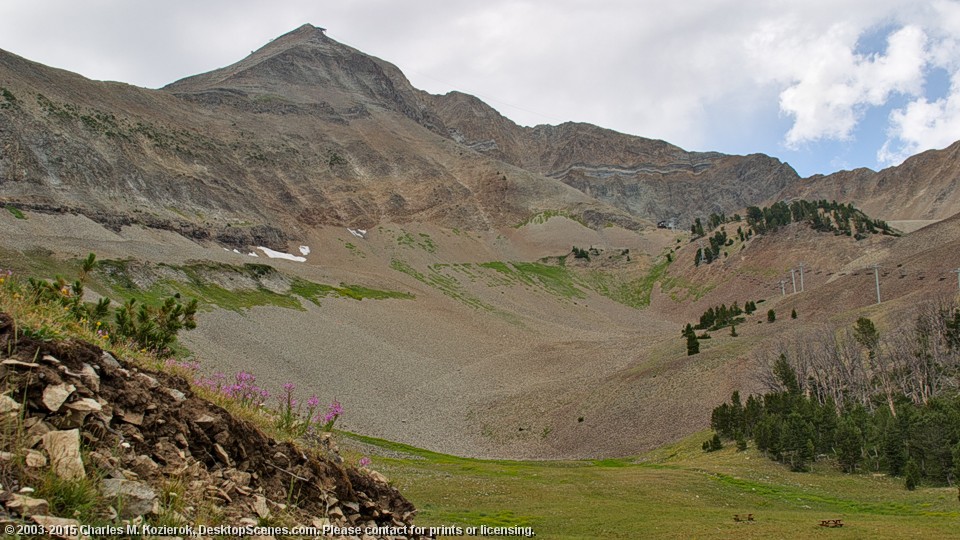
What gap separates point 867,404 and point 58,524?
44643 mm

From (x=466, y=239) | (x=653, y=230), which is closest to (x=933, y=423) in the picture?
Answer: (x=466, y=239)

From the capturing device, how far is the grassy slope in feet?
54.0

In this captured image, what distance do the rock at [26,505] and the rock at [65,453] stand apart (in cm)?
61

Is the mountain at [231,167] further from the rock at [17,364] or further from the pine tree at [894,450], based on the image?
the pine tree at [894,450]

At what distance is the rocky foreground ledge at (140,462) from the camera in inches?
225

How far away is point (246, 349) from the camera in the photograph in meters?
54.8

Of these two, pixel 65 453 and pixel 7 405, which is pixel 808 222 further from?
pixel 7 405

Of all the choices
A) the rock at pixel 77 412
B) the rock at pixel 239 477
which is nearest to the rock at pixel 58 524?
the rock at pixel 77 412

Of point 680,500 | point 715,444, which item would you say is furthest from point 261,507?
point 715,444

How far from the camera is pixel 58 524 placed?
516 cm

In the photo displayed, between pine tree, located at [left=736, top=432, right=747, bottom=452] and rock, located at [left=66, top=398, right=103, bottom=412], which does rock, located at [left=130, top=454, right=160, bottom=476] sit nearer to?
rock, located at [left=66, top=398, right=103, bottom=412]

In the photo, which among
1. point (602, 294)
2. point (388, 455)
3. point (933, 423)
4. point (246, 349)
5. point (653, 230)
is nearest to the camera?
point (933, 423)

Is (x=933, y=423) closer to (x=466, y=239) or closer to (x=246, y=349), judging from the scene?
(x=246, y=349)

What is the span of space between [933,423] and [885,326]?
74.1 feet
